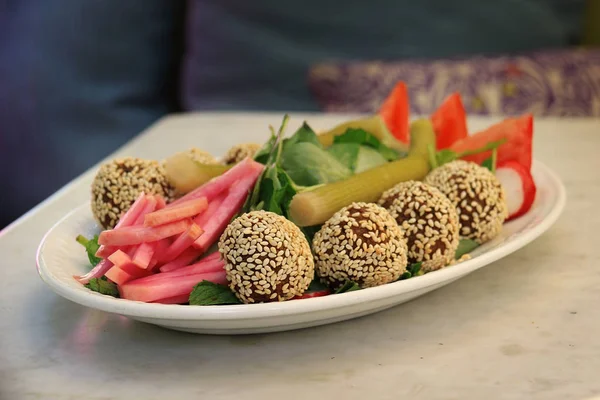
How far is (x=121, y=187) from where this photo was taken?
0.90 meters

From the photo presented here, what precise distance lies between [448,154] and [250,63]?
122 centimetres

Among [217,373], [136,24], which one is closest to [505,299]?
[217,373]

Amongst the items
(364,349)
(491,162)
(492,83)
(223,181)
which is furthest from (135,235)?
(492,83)

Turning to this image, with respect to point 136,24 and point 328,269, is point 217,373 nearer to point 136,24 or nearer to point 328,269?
point 328,269

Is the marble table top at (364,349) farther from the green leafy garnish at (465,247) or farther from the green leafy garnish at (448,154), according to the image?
the green leafy garnish at (448,154)

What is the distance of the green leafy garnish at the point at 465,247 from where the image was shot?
0.88 meters

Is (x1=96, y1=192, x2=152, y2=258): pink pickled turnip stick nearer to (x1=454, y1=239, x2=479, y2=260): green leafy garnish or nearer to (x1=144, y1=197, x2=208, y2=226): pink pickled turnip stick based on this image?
(x1=144, y1=197, x2=208, y2=226): pink pickled turnip stick

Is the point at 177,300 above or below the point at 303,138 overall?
below

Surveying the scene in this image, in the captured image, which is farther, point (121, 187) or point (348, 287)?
point (121, 187)

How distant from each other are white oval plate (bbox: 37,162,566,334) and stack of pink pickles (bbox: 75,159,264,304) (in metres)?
0.03

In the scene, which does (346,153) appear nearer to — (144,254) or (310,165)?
(310,165)

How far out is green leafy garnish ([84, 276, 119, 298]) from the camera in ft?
2.51

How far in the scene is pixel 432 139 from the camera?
1055 millimetres

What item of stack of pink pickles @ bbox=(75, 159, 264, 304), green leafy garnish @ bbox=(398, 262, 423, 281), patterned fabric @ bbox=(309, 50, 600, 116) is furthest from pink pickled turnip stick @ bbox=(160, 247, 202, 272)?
patterned fabric @ bbox=(309, 50, 600, 116)
